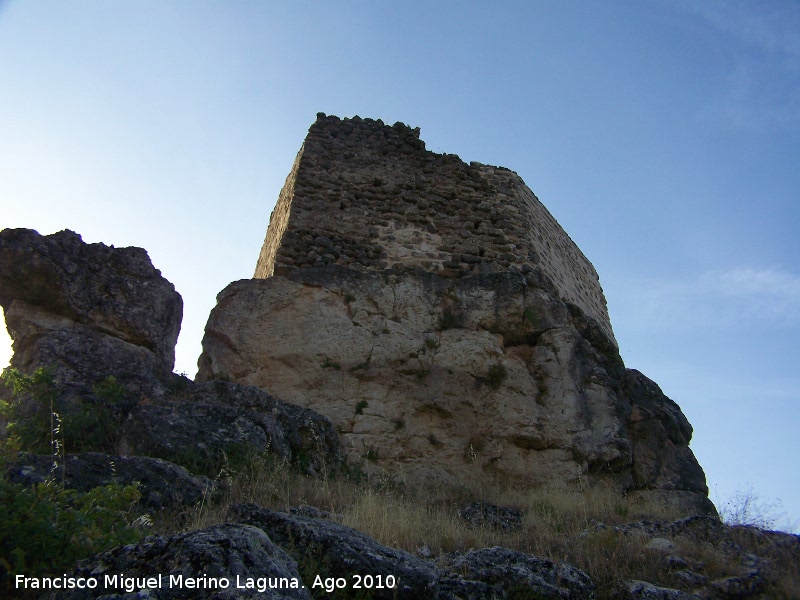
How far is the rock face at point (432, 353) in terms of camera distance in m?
7.36

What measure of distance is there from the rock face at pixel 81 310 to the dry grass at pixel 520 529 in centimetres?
163

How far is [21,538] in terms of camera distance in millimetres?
2992

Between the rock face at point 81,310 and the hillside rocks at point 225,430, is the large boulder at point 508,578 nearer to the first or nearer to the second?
the hillside rocks at point 225,430

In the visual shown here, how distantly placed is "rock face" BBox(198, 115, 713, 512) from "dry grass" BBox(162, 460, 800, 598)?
896 millimetres

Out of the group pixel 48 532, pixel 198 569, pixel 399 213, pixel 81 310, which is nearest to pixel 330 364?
pixel 81 310

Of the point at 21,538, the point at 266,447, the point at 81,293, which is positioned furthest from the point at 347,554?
the point at 81,293

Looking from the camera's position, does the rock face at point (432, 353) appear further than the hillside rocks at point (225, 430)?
Yes

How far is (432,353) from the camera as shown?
25.8 ft

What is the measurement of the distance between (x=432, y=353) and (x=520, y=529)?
2763mm

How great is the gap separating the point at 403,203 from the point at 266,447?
4.63 m

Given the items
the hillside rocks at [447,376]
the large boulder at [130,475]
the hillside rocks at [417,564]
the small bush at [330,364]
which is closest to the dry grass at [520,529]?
the hillside rocks at [417,564]

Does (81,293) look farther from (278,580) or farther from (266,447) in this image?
(278,580)

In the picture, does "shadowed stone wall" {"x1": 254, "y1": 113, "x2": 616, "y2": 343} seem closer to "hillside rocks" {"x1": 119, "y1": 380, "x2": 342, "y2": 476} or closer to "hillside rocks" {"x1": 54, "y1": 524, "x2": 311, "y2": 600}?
"hillside rocks" {"x1": 119, "y1": 380, "x2": 342, "y2": 476}

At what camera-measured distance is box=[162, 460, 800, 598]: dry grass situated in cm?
435
